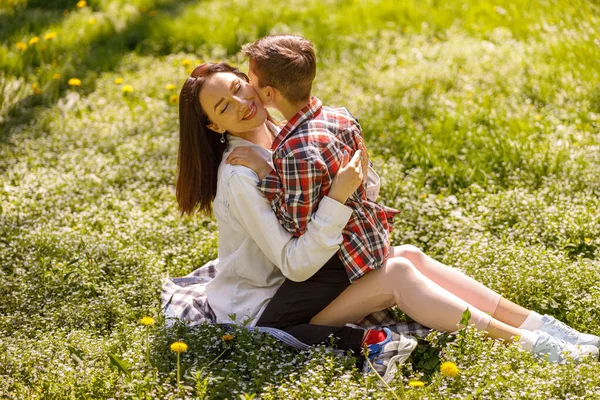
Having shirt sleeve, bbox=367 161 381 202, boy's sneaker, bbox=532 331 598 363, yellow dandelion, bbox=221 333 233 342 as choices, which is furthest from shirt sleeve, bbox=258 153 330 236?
boy's sneaker, bbox=532 331 598 363

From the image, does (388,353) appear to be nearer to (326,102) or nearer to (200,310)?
(200,310)

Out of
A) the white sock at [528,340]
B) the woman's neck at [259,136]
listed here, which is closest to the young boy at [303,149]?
the woman's neck at [259,136]

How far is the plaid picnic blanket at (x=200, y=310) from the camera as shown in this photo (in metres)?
3.26

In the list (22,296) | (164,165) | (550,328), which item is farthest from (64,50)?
(550,328)

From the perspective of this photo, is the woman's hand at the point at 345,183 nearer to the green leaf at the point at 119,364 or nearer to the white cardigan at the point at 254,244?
the white cardigan at the point at 254,244

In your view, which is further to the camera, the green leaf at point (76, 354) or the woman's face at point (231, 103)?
the woman's face at point (231, 103)

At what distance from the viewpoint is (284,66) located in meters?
3.06

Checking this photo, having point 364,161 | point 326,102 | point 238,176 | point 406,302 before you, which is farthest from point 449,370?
point 326,102

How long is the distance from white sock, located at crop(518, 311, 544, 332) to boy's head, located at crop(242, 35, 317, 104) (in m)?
1.33

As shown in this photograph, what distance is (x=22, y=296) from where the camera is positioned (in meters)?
3.71

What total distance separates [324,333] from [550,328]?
3.12 feet

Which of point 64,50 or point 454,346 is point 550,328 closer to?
point 454,346

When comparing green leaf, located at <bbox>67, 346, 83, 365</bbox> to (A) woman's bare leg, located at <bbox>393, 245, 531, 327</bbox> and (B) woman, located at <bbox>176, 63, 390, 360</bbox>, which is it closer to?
(B) woman, located at <bbox>176, 63, 390, 360</bbox>

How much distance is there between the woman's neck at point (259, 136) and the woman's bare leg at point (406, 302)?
743mm
